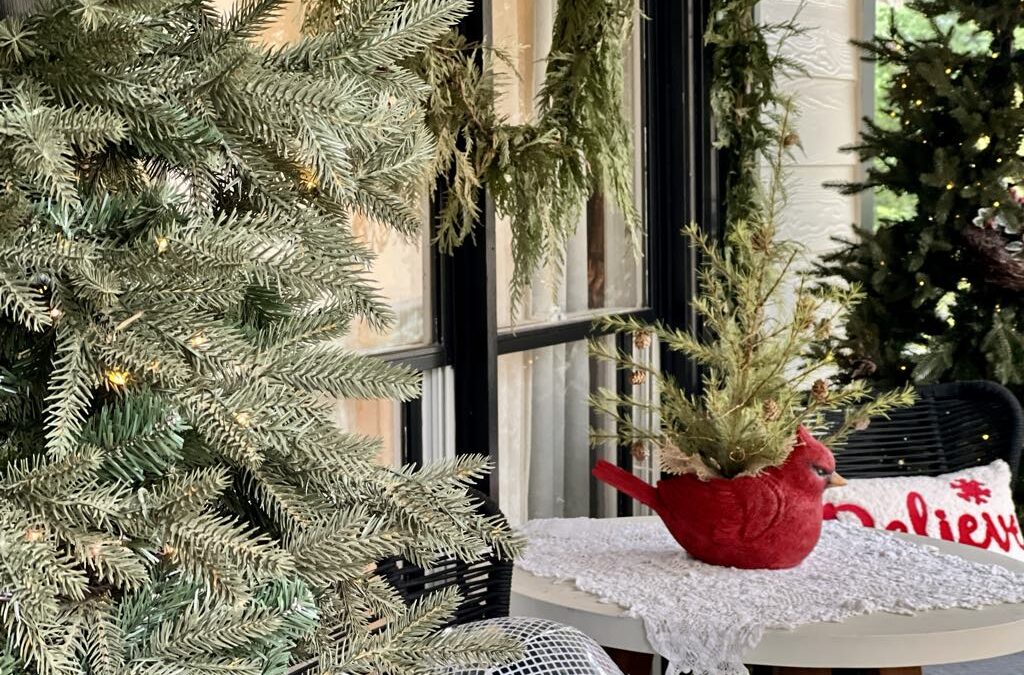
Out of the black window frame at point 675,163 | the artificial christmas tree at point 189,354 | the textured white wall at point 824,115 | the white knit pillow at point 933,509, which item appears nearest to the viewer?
the artificial christmas tree at point 189,354

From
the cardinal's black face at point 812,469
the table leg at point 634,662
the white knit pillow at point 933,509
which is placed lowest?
the table leg at point 634,662

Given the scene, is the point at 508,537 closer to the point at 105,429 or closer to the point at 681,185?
the point at 105,429

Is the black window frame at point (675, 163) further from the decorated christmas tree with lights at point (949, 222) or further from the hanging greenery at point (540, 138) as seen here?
the hanging greenery at point (540, 138)

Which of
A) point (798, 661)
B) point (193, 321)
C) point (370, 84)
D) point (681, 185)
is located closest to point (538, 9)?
point (681, 185)

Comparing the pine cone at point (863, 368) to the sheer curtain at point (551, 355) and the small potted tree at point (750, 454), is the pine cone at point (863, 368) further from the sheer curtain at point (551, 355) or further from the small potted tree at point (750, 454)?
the small potted tree at point (750, 454)

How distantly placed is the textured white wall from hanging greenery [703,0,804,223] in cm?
45

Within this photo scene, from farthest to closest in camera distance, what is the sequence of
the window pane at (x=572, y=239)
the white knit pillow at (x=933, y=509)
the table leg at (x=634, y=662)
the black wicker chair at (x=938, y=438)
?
1. the black wicker chair at (x=938, y=438)
2. the window pane at (x=572, y=239)
3. the white knit pillow at (x=933, y=509)
4. the table leg at (x=634, y=662)

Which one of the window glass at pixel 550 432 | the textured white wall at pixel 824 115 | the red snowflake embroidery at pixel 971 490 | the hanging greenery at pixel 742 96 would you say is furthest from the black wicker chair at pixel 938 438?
the textured white wall at pixel 824 115

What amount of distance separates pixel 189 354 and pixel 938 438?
227cm

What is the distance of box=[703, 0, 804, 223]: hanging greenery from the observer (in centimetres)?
325

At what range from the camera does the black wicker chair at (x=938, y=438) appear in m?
2.63

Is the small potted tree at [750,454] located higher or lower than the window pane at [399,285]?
lower

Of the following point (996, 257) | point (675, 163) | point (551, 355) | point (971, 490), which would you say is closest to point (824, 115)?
point (675, 163)

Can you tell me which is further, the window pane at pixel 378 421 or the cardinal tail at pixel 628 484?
the window pane at pixel 378 421
